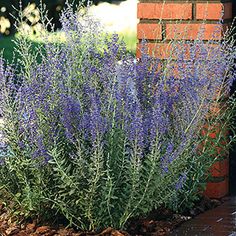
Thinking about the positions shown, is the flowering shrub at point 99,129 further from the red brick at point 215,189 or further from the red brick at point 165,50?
the red brick at point 215,189

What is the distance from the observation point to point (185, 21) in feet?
16.0

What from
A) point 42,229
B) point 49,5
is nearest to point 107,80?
point 42,229

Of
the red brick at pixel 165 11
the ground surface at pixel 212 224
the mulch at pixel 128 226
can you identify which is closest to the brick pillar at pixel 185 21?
the red brick at pixel 165 11

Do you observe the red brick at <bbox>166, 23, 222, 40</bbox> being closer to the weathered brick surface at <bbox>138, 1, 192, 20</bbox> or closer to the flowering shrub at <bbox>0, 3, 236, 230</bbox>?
the weathered brick surface at <bbox>138, 1, 192, 20</bbox>

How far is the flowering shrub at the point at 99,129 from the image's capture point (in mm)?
3848

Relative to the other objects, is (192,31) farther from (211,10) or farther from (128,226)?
(128,226)

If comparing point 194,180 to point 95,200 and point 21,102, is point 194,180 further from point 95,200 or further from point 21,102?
point 21,102

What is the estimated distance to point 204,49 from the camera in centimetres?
432

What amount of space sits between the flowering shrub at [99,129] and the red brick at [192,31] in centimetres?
27

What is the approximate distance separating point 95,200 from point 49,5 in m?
11.6

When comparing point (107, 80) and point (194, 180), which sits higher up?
point (107, 80)

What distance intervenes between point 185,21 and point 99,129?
137 centimetres

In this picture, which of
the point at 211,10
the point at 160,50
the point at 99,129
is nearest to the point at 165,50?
the point at 160,50

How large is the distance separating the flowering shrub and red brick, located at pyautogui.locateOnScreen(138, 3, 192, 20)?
1.58ft
